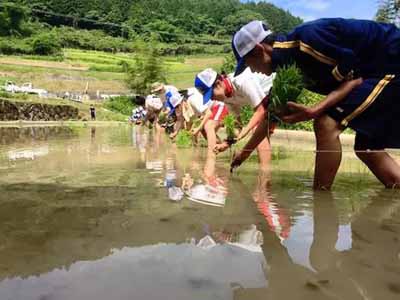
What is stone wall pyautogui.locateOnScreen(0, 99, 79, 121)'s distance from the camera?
31938mm

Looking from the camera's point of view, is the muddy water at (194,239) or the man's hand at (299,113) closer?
the muddy water at (194,239)

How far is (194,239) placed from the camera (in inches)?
103

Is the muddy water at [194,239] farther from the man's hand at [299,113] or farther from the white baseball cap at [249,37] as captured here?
the white baseball cap at [249,37]

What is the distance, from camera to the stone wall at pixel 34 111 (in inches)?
1257

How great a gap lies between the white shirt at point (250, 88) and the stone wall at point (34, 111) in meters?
27.7

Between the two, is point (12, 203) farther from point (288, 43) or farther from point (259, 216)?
point (288, 43)

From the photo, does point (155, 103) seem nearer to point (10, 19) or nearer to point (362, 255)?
point (362, 255)

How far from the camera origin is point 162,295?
1838 mm

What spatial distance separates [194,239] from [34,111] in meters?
33.1

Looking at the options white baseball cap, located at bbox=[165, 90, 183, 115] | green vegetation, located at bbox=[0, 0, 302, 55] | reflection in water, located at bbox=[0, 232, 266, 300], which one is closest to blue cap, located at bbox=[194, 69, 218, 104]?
reflection in water, located at bbox=[0, 232, 266, 300]

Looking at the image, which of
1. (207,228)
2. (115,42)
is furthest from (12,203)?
(115,42)

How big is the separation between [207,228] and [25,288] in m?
1.13

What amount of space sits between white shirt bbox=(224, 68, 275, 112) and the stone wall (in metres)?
27.7

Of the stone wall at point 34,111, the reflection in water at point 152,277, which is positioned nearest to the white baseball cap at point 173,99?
the reflection in water at point 152,277
